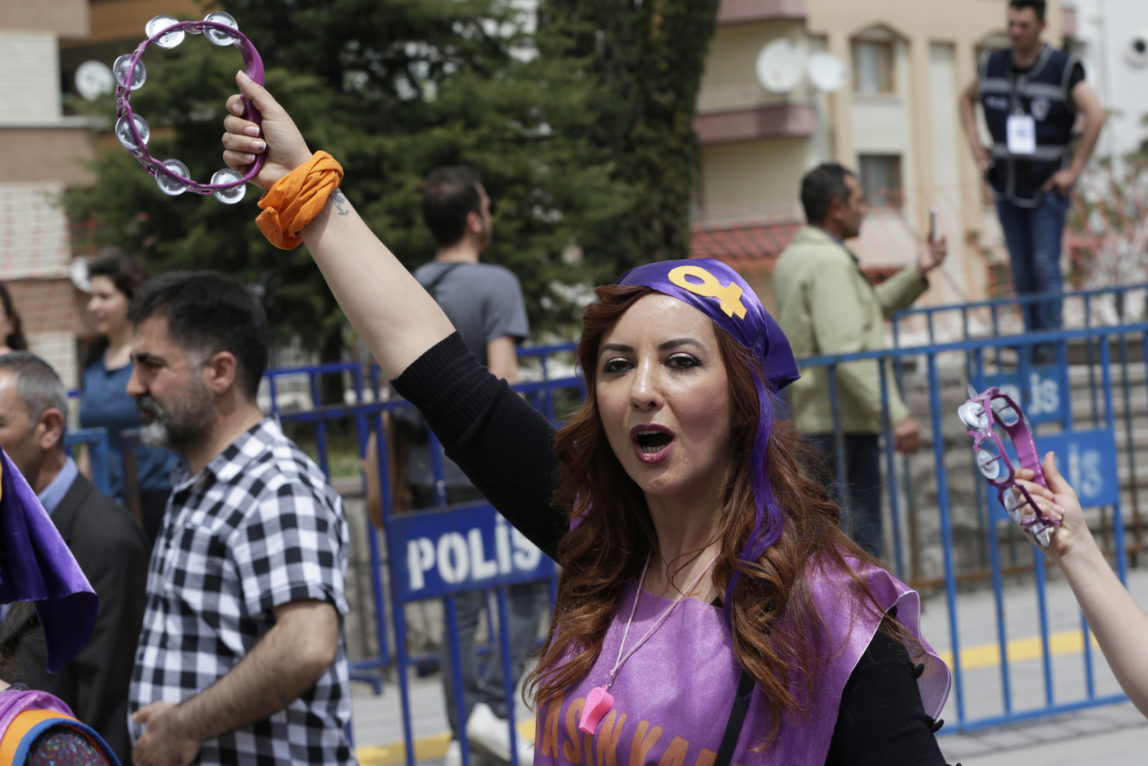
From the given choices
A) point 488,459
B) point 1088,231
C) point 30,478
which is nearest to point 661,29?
point 1088,231

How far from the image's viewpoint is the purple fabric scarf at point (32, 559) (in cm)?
195

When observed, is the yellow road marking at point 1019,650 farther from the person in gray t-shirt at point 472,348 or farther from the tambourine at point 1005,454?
the tambourine at point 1005,454

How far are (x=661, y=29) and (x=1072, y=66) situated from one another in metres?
11.7

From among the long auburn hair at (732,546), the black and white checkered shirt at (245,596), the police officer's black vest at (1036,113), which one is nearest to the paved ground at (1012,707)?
the police officer's black vest at (1036,113)

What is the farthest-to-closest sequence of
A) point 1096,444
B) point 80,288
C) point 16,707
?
point 80,288
point 1096,444
point 16,707

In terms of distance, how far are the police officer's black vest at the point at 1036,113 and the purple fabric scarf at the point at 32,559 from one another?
25.0 feet

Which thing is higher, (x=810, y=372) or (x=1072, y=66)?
(x=1072, y=66)

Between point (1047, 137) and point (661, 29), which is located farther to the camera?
point (661, 29)

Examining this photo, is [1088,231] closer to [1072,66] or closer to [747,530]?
[1072,66]

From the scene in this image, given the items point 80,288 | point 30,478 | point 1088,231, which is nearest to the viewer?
point 30,478

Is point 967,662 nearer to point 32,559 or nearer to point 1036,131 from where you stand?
point 1036,131

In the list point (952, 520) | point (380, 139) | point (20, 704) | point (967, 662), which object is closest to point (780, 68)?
point (380, 139)

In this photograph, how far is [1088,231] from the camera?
17.7 meters

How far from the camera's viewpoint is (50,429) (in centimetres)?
407
